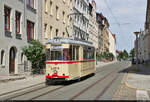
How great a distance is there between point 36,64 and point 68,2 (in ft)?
74.3

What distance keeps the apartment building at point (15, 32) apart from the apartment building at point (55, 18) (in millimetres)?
3622

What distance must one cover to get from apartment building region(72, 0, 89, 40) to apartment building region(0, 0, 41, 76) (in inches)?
662

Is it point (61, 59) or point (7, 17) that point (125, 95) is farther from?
point (7, 17)

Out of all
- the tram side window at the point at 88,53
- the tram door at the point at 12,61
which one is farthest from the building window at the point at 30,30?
the tram side window at the point at 88,53

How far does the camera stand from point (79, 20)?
51.7 metres

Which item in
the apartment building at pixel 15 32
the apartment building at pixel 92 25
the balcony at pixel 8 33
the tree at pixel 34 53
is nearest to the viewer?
the apartment building at pixel 15 32

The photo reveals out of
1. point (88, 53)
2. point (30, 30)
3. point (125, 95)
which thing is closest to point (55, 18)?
point (30, 30)

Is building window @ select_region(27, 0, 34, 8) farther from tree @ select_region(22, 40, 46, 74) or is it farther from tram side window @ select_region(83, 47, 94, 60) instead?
tram side window @ select_region(83, 47, 94, 60)

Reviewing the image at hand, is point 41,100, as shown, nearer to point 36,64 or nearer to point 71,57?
point 71,57

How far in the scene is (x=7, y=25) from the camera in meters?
21.0

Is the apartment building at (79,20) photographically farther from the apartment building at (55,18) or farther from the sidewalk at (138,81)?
the sidewalk at (138,81)

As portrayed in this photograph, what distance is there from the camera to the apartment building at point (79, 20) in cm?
4650

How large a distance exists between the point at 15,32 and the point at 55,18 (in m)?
13.1

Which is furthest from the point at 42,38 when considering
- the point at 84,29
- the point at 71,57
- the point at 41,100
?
the point at 84,29
